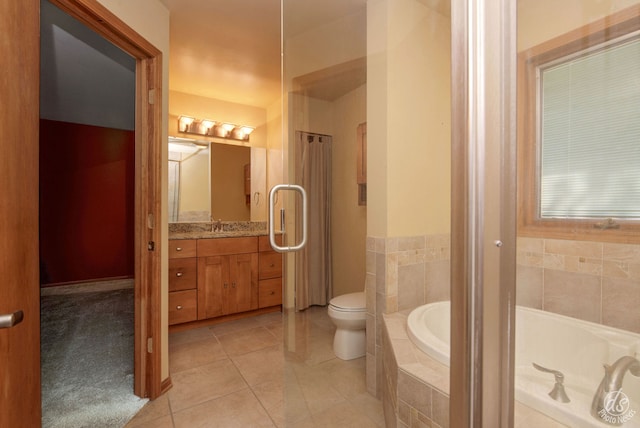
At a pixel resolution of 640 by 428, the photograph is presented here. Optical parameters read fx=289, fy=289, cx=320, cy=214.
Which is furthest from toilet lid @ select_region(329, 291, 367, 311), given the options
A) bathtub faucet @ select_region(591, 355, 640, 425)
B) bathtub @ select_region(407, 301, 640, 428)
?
bathtub faucet @ select_region(591, 355, 640, 425)

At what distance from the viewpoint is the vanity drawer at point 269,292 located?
125 inches

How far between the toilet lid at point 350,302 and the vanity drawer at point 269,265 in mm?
1407

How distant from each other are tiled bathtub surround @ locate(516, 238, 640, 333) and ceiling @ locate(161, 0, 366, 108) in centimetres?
153

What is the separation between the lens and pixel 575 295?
96cm

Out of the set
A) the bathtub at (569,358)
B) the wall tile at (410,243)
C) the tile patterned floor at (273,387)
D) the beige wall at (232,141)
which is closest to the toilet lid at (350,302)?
the tile patterned floor at (273,387)

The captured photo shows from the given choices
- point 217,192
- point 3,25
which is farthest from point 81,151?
point 3,25

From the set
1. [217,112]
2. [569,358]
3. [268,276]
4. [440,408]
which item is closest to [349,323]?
[440,408]

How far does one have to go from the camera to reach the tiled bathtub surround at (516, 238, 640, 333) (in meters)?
0.86

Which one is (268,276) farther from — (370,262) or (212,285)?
(370,262)

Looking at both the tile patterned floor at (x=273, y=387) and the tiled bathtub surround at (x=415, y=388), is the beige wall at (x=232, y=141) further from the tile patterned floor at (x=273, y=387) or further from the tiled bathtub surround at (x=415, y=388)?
the tiled bathtub surround at (x=415, y=388)

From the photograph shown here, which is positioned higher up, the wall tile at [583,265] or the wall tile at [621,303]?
the wall tile at [583,265]

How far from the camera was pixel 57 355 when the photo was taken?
7.52 ft

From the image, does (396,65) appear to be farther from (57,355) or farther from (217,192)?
(57,355)

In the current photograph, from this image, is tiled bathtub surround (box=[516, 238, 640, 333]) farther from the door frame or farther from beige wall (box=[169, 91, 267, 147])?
beige wall (box=[169, 91, 267, 147])
